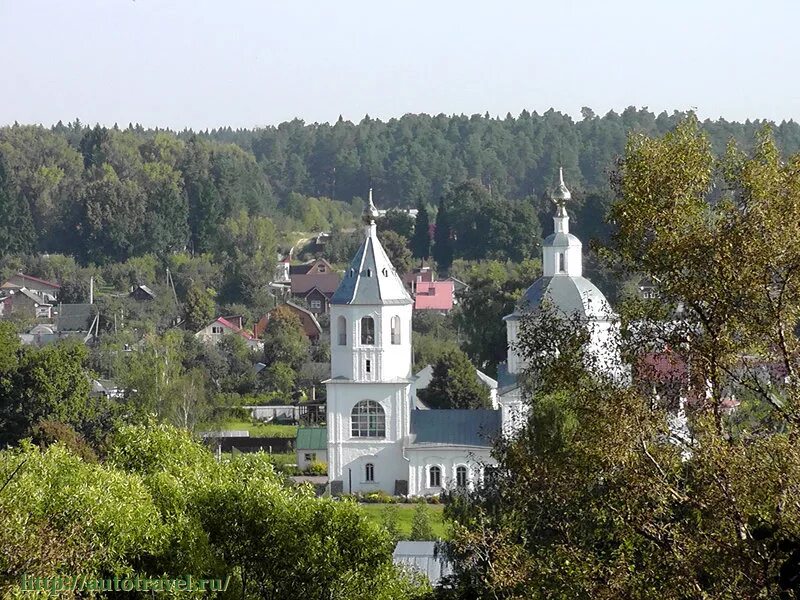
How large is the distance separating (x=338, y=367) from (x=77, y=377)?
15.5 feet

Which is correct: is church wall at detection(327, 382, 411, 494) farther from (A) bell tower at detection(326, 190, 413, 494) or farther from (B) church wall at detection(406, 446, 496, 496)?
(B) church wall at detection(406, 446, 496, 496)

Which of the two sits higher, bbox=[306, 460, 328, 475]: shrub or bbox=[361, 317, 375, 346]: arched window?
bbox=[361, 317, 375, 346]: arched window

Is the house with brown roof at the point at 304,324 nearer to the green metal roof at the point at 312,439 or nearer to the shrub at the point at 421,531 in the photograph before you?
the green metal roof at the point at 312,439

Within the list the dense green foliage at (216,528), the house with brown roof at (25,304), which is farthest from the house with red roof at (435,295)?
the dense green foliage at (216,528)

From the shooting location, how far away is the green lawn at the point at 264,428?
3472 centimetres

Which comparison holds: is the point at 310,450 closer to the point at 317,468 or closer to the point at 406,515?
the point at 317,468

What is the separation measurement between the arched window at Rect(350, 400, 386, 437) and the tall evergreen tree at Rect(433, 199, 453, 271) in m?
38.0

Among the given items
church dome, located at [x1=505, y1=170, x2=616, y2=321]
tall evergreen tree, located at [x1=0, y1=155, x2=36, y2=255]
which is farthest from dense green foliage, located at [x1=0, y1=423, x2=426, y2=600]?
tall evergreen tree, located at [x1=0, y1=155, x2=36, y2=255]

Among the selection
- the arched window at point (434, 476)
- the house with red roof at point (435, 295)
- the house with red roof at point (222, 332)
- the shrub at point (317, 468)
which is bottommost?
the arched window at point (434, 476)

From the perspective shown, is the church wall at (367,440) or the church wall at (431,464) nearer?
the church wall at (431,464)

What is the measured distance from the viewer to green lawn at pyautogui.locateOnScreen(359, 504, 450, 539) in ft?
78.6

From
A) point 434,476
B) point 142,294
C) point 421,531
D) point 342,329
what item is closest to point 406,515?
point 434,476

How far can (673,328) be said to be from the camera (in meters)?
9.45

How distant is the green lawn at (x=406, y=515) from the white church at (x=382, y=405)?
1.13 m
